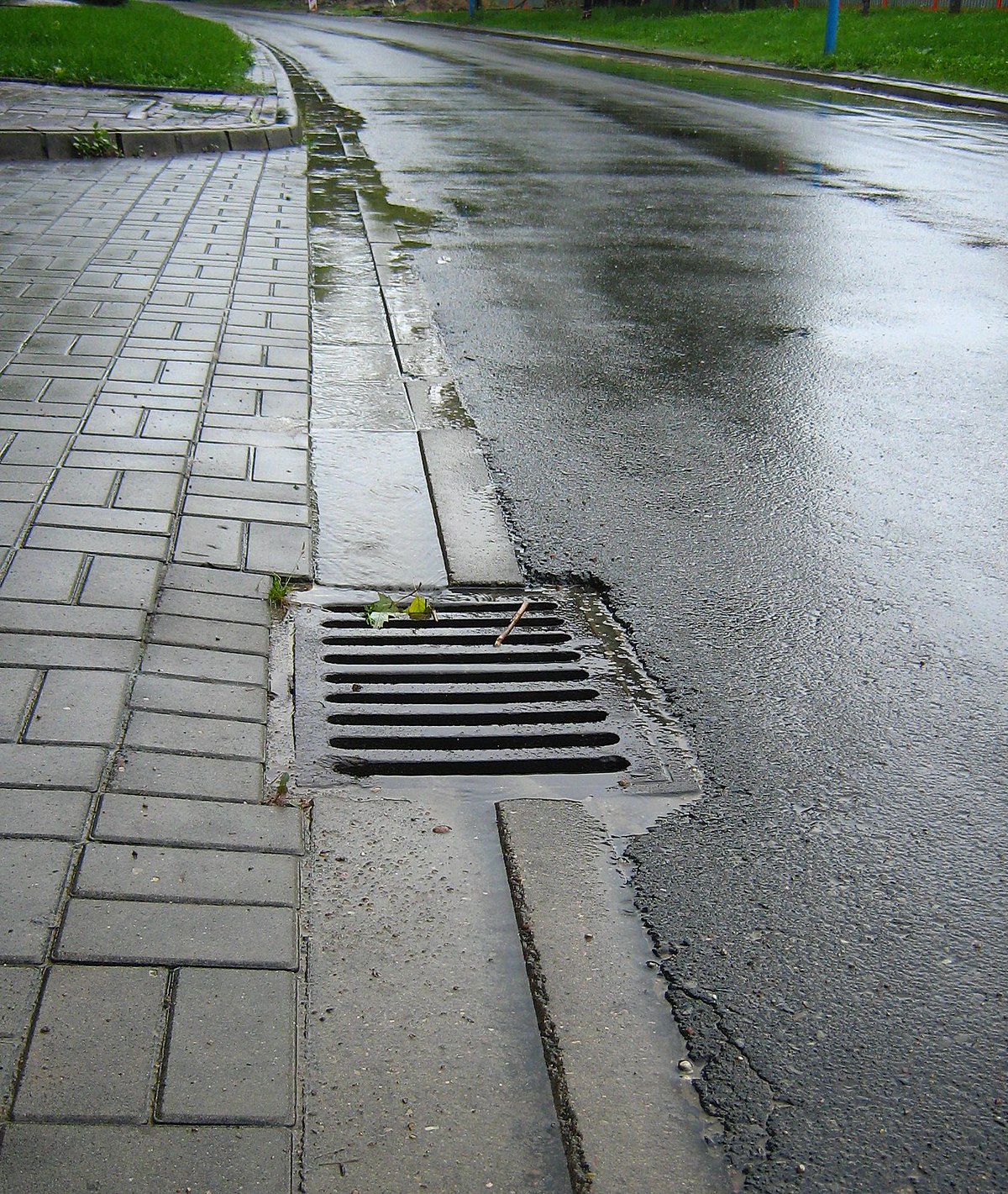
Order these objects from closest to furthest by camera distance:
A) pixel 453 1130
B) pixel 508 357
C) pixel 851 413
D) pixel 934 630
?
pixel 453 1130
pixel 934 630
pixel 851 413
pixel 508 357

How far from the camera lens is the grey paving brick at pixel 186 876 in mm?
2086

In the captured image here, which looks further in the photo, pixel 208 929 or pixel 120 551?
pixel 120 551

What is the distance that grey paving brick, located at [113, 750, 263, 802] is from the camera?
2.37 metres

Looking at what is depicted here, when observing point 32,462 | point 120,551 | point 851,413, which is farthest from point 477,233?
point 120,551

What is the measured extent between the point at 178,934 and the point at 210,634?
42.8 inches

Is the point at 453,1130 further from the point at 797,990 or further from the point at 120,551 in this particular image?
the point at 120,551

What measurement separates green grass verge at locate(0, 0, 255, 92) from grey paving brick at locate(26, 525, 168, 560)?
12428mm

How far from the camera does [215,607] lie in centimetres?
309

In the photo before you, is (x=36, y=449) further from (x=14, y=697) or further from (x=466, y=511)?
(x=14, y=697)

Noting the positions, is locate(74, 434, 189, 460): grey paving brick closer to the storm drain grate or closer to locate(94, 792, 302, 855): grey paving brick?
the storm drain grate

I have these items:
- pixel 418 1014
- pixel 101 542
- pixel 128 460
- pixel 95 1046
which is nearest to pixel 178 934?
pixel 95 1046

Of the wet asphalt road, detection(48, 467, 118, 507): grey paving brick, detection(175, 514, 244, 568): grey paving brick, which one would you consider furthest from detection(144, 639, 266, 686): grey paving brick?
the wet asphalt road

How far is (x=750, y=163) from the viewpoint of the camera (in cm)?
1086

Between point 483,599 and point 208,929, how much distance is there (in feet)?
4.87
